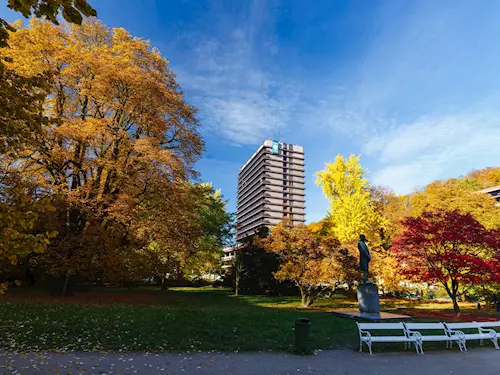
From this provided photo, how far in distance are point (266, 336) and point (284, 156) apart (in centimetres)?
12328

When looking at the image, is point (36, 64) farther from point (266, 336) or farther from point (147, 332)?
point (266, 336)

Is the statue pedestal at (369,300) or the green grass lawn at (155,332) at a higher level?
the statue pedestal at (369,300)

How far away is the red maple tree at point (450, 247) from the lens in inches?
654

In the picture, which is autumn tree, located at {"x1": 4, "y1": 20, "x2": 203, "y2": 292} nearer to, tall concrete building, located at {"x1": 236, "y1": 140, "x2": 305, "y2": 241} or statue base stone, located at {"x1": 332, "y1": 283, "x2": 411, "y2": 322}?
statue base stone, located at {"x1": 332, "y1": 283, "x2": 411, "y2": 322}

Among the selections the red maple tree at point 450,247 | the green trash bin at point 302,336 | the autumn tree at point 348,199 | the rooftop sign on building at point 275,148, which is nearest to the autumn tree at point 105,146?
the green trash bin at point 302,336

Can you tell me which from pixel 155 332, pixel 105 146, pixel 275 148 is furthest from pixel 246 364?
pixel 275 148

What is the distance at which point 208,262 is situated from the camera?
36.3 m

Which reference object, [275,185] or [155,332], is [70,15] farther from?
[275,185]

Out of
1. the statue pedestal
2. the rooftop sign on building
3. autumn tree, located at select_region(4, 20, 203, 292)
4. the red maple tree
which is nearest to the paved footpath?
the statue pedestal

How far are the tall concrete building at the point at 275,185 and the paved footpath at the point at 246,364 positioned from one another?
107 meters

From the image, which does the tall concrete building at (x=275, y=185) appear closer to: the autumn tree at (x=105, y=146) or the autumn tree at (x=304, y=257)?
the autumn tree at (x=304, y=257)

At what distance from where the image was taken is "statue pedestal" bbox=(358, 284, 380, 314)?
44.6ft

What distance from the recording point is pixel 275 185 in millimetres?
123188

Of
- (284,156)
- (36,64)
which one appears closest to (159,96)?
(36,64)
